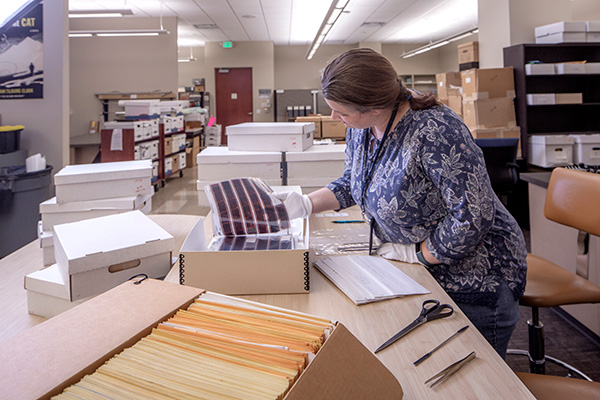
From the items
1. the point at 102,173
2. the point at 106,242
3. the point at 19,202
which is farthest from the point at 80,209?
the point at 19,202

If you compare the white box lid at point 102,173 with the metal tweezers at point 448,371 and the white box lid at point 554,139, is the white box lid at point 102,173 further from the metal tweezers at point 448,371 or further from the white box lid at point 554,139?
the white box lid at point 554,139

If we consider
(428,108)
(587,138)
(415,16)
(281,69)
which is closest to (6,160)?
(428,108)

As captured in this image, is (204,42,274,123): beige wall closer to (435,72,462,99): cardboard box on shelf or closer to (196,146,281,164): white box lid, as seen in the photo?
(435,72,462,99): cardboard box on shelf

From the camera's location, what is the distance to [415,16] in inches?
377

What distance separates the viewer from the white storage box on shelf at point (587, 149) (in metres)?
4.81

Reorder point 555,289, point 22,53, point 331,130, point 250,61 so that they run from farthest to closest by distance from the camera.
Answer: point 250,61 < point 331,130 < point 22,53 < point 555,289

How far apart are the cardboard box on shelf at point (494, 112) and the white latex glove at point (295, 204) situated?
14.3 ft

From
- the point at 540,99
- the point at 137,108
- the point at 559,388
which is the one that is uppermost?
the point at 137,108

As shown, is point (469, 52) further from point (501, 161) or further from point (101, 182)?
point (101, 182)

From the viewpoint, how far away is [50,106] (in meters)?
4.19

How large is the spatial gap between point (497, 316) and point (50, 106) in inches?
167

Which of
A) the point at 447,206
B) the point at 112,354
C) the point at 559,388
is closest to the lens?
the point at 112,354

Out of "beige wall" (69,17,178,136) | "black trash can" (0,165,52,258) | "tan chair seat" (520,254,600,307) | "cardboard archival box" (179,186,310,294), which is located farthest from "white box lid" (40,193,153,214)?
"beige wall" (69,17,178,136)

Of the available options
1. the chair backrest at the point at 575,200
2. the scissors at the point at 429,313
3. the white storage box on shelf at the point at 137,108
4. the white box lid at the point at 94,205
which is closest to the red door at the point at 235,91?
the white storage box on shelf at the point at 137,108
